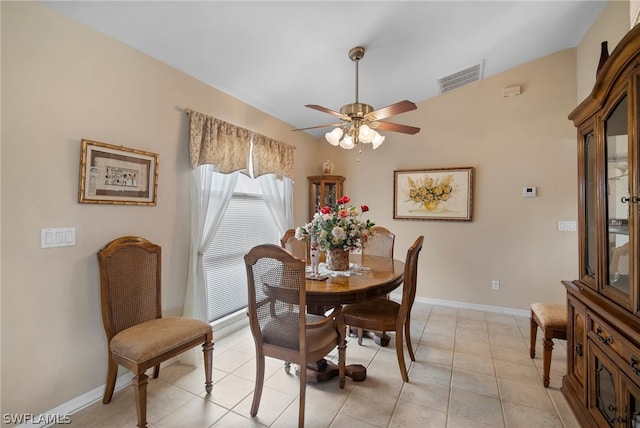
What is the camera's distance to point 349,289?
1.84m

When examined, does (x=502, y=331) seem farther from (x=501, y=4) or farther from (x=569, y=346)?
(x=501, y=4)

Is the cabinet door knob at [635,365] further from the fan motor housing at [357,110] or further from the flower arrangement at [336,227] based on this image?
the fan motor housing at [357,110]

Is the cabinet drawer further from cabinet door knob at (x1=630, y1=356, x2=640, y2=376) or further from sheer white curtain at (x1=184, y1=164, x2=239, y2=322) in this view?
sheer white curtain at (x1=184, y1=164, x2=239, y2=322)

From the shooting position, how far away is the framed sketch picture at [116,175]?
6.25ft

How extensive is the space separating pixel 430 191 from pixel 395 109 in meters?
2.18

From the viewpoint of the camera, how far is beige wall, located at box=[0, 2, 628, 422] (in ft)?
5.38

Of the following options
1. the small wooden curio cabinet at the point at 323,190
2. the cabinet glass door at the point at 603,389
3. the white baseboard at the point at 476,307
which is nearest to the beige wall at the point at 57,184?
the small wooden curio cabinet at the point at 323,190

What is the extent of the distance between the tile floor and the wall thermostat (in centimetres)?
173

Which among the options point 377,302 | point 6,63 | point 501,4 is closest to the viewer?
point 6,63

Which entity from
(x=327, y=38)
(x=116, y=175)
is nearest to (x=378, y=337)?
(x=116, y=175)

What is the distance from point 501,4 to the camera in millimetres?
2324

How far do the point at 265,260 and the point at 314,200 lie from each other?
289 cm

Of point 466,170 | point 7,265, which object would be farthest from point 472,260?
point 7,265

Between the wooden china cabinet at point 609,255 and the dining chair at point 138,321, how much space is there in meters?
2.40
